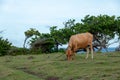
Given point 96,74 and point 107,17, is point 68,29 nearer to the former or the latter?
point 107,17

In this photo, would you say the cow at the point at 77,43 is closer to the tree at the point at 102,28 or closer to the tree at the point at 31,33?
the tree at the point at 102,28

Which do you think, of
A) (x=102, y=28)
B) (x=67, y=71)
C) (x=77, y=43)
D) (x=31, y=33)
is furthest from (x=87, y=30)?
(x=67, y=71)

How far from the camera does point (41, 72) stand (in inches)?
845

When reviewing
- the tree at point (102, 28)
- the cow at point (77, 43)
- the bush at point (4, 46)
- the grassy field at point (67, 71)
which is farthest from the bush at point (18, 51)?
the grassy field at point (67, 71)

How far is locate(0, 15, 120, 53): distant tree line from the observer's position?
40094 mm

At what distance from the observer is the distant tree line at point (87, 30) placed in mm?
40094

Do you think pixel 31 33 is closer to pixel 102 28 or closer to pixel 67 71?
pixel 102 28

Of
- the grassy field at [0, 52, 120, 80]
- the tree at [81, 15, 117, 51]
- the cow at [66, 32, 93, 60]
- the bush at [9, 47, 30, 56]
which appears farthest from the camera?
the tree at [81, 15, 117, 51]

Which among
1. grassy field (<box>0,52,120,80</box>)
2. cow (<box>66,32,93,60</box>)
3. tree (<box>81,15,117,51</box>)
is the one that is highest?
tree (<box>81,15,117,51</box>)

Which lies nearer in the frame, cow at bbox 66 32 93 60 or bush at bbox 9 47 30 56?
cow at bbox 66 32 93 60

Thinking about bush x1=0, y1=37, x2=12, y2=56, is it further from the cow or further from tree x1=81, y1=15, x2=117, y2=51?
the cow

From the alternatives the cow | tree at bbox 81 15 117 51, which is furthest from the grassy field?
tree at bbox 81 15 117 51

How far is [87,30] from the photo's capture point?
40375 mm

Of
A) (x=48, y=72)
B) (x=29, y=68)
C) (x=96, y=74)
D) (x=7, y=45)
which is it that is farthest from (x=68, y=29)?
(x=96, y=74)
